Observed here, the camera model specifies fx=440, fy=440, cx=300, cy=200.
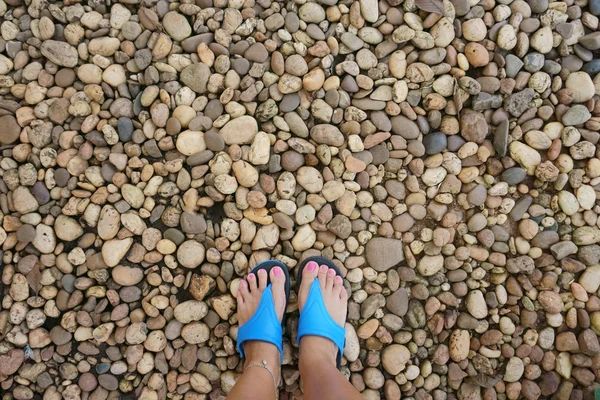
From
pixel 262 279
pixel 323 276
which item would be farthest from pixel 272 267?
pixel 323 276

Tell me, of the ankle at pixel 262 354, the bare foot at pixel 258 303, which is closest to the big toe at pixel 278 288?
the bare foot at pixel 258 303

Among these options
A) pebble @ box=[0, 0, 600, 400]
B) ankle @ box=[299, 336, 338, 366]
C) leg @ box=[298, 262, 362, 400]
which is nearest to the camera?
leg @ box=[298, 262, 362, 400]

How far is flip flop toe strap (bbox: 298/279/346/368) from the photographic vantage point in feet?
5.79

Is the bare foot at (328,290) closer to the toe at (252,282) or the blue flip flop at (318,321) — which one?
the blue flip flop at (318,321)

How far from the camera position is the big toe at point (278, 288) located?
72.5 inches

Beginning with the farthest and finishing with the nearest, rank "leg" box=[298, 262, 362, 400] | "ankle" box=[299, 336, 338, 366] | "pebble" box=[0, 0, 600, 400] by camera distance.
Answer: "pebble" box=[0, 0, 600, 400], "ankle" box=[299, 336, 338, 366], "leg" box=[298, 262, 362, 400]

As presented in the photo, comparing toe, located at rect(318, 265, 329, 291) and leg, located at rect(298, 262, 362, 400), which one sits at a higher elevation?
toe, located at rect(318, 265, 329, 291)

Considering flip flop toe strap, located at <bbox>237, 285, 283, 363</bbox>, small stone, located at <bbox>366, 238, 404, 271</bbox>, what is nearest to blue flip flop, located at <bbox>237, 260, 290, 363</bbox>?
flip flop toe strap, located at <bbox>237, 285, 283, 363</bbox>

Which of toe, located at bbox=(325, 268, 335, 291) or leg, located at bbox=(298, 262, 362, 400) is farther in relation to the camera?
toe, located at bbox=(325, 268, 335, 291)

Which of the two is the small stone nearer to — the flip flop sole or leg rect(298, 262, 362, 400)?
leg rect(298, 262, 362, 400)

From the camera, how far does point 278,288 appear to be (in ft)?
6.06

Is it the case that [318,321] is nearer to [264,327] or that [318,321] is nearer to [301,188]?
[264,327]

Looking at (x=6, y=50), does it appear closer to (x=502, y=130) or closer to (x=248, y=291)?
(x=248, y=291)

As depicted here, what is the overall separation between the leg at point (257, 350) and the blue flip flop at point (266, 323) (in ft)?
0.06
